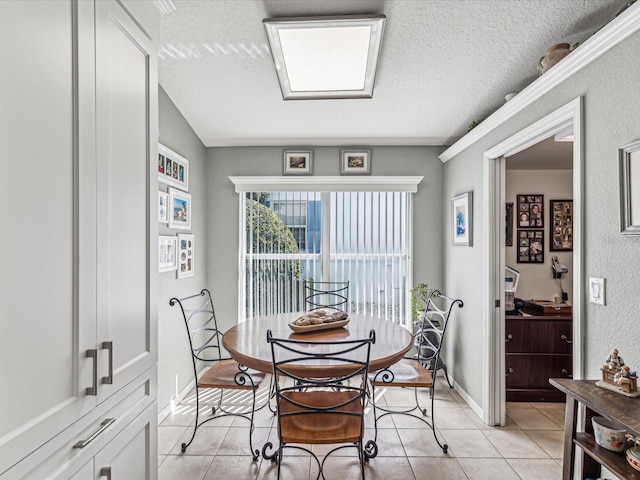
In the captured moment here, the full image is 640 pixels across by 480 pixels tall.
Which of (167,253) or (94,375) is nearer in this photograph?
(94,375)

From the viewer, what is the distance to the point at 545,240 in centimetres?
402

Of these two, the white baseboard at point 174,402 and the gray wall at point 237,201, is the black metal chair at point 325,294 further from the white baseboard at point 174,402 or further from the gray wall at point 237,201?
the white baseboard at point 174,402

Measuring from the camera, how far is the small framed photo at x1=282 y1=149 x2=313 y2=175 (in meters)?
4.10

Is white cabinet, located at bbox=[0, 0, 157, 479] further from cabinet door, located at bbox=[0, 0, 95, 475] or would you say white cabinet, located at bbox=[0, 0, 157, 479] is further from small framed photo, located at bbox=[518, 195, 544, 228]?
small framed photo, located at bbox=[518, 195, 544, 228]

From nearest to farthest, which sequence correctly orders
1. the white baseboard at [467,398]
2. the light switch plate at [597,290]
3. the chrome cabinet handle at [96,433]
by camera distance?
the chrome cabinet handle at [96,433], the light switch plate at [597,290], the white baseboard at [467,398]

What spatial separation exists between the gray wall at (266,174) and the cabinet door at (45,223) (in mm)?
3085

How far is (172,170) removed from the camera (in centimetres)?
319

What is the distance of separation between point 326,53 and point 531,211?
115 inches

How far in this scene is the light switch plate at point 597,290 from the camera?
1729 mm

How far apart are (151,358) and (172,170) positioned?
2.13 m

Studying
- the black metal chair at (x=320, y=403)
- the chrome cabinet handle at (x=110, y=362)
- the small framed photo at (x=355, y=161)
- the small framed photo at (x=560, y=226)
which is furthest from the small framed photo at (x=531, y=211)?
the chrome cabinet handle at (x=110, y=362)

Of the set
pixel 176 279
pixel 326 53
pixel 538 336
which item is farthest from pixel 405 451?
pixel 326 53

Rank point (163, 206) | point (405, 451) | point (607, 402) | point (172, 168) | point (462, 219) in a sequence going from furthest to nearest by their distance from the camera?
point (462, 219)
point (172, 168)
point (163, 206)
point (405, 451)
point (607, 402)

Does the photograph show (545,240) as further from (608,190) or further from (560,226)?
(608,190)
